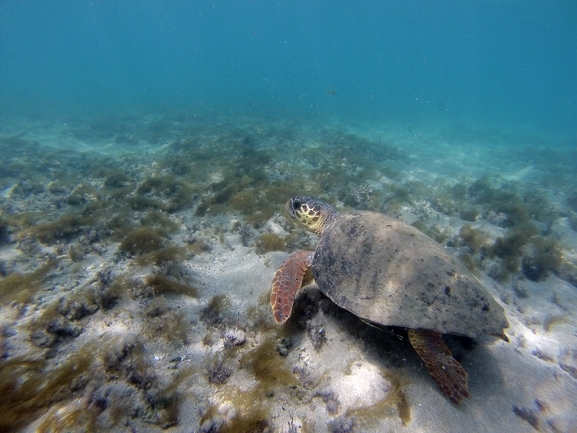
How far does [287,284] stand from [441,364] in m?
1.99

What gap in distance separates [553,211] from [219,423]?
13417mm

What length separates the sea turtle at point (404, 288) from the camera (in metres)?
2.79

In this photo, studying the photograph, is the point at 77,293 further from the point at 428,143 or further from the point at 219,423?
the point at 428,143

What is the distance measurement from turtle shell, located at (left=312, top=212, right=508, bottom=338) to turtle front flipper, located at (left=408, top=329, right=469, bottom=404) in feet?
0.88

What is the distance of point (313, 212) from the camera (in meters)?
4.85

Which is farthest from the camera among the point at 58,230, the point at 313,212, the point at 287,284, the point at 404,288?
the point at 58,230

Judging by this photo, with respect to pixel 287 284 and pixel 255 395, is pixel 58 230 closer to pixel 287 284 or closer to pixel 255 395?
pixel 287 284

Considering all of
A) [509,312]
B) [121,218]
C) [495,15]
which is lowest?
[509,312]

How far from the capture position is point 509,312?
4520 millimetres

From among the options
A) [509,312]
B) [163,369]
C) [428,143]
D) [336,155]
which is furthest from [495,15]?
[163,369]

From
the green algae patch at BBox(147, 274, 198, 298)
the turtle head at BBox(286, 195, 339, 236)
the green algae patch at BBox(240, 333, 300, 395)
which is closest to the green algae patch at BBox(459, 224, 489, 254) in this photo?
the turtle head at BBox(286, 195, 339, 236)

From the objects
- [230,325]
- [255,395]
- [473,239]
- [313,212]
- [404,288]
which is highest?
[313,212]

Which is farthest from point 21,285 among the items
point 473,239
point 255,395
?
point 473,239

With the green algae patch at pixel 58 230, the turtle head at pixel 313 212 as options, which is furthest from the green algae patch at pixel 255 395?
the green algae patch at pixel 58 230
